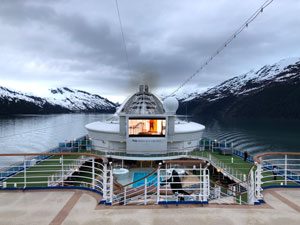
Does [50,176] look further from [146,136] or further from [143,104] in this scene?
[143,104]

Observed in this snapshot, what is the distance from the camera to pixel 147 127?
2614 cm

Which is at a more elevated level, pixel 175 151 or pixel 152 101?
pixel 152 101

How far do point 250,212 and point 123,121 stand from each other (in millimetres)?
21675

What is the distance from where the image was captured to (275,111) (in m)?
145

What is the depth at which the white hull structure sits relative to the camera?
25969mm

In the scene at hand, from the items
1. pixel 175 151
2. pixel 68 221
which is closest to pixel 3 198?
pixel 68 221

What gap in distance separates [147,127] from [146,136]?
2.99ft

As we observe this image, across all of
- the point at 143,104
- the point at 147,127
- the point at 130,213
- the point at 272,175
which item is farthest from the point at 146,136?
the point at 130,213

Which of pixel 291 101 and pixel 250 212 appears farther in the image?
pixel 291 101

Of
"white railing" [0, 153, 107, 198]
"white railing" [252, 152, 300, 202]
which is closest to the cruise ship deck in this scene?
"white railing" [252, 152, 300, 202]

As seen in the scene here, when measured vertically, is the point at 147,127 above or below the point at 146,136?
above

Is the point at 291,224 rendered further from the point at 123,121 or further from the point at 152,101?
the point at 152,101

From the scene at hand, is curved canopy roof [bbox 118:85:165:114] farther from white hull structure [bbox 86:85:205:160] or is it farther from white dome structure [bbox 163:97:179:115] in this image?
white dome structure [bbox 163:97:179:115]

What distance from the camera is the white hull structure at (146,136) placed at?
25969 millimetres
